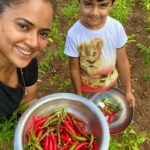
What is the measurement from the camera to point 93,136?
9.20ft

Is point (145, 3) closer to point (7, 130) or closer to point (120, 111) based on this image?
point (120, 111)

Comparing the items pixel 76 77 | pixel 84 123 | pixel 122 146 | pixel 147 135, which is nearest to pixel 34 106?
pixel 84 123

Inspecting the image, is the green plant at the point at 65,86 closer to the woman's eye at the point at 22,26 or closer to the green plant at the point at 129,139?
the green plant at the point at 129,139

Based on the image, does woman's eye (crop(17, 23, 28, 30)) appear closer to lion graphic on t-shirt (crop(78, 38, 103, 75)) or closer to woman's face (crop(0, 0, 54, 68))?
woman's face (crop(0, 0, 54, 68))

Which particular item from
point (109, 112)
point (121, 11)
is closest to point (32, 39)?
point (109, 112)

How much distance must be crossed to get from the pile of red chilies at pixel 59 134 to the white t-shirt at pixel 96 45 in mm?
601

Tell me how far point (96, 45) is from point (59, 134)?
0.91m

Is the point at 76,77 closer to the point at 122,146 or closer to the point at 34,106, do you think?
the point at 34,106

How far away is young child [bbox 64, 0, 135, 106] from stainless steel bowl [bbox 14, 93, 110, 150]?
1.59ft

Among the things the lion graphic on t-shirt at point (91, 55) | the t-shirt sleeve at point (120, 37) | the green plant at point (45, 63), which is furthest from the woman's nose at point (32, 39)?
the green plant at point (45, 63)

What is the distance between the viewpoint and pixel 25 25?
2.29 metres

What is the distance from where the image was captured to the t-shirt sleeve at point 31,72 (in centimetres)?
321

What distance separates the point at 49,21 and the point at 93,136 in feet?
3.37

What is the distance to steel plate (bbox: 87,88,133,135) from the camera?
3684 millimetres
